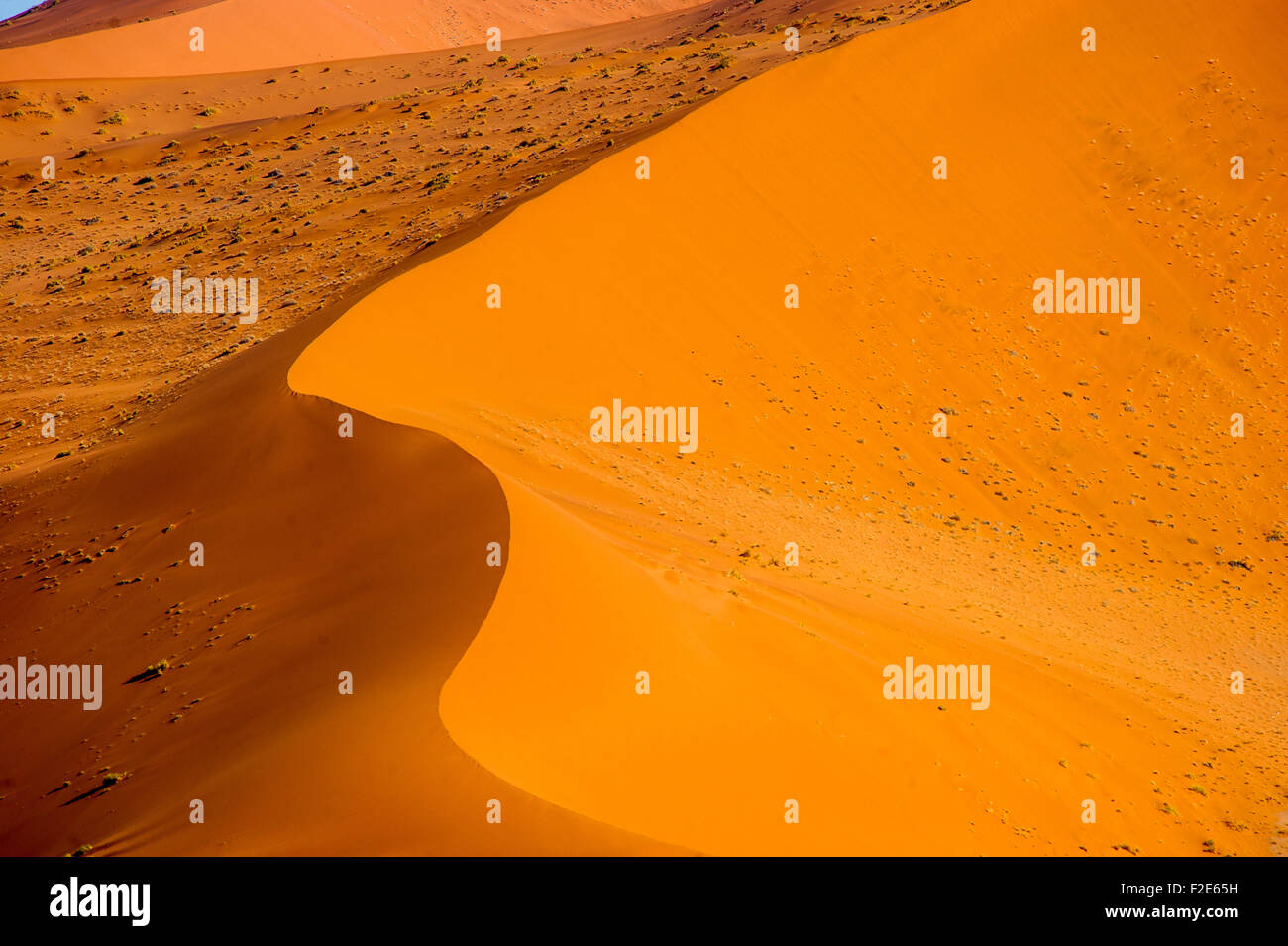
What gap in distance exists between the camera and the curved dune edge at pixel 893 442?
9.52 metres

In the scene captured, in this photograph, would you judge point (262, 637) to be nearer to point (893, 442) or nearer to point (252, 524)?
point (252, 524)

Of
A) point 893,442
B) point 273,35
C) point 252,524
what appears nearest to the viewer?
point 252,524

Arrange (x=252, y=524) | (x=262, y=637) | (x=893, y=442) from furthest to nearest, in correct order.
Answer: (x=893, y=442)
(x=252, y=524)
(x=262, y=637)

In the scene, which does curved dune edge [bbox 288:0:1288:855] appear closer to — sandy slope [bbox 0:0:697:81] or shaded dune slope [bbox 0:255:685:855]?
shaded dune slope [bbox 0:255:685:855]

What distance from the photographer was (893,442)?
1783 cm

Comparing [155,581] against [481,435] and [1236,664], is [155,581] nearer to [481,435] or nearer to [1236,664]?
[481,435]

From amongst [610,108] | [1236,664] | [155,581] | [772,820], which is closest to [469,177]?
[610,108]

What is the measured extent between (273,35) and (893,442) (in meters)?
50.2

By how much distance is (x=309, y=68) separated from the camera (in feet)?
156

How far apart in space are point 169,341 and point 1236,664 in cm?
1972

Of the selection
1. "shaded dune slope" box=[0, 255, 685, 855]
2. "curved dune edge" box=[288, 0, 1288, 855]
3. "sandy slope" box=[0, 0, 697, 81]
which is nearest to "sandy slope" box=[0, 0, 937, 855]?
"shaded dune slope" box=[0, 255, 685, 855]

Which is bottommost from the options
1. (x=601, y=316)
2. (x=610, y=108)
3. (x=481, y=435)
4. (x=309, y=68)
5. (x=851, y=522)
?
(x=851, y=522)

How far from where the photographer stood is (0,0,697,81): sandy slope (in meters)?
50.8

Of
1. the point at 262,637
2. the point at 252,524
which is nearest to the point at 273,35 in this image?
the point at 252,524
